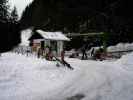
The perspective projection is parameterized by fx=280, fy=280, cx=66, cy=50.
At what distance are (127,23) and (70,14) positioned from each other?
2017 centimetres

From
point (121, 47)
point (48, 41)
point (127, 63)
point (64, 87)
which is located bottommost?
point (64, 87)

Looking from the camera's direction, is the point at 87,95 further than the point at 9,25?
No

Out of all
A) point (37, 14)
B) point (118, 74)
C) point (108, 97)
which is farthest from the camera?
point (37, 14)

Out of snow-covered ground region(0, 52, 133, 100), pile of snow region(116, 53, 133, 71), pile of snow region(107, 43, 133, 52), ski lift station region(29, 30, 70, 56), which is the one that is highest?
ski lift station region(29, 30, 70, 56)

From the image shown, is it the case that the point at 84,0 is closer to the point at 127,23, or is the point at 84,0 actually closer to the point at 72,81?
the point at 127,23

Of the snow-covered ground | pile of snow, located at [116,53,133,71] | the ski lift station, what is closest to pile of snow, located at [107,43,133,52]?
the ski lift station

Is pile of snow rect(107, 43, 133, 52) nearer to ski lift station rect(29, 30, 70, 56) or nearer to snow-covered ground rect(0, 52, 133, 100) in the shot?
ski lift station rect(29, 30, 70, 56)

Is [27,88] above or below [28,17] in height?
below

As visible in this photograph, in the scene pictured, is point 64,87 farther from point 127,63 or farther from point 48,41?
point 48,41

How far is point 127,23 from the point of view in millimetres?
44719

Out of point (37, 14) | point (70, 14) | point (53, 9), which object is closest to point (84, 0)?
point (70, 14)

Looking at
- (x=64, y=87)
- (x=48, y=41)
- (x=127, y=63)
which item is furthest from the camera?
(x=48, y=41)

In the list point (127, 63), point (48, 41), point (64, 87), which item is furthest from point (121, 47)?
point (64, 87)

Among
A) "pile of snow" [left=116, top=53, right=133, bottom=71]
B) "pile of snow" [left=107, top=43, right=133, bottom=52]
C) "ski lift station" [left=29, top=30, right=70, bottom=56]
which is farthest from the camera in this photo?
"ski lift station" [left=29, top=30, right=70, bottom=56]
